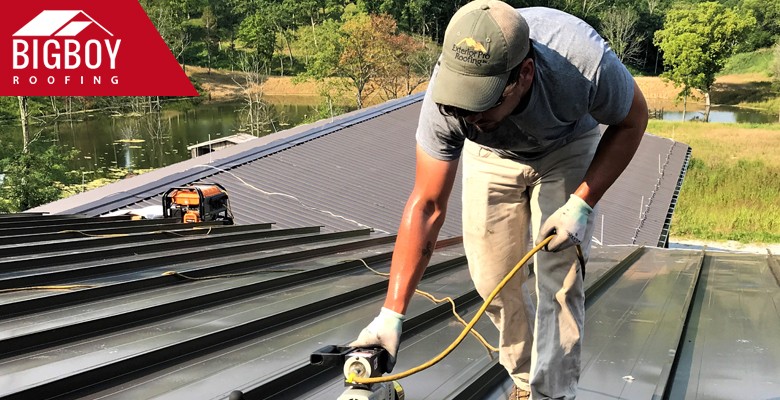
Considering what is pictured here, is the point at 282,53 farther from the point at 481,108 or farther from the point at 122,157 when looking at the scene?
the point at 481,108

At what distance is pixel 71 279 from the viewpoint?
11.6ft

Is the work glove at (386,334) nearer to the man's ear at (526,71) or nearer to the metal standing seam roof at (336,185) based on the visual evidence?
the man's ear at (526,71)

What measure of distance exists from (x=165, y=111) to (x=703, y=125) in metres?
33.6

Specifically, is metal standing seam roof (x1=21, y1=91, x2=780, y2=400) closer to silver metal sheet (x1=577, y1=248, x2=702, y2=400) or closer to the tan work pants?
silver metal sheet (x1=577, y1=248, x2=702, y2=400)

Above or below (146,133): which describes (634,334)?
above

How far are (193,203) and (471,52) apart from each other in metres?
5.54

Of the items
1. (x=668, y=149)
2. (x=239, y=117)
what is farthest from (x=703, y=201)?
(x=239, y=117)

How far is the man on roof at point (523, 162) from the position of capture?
175cm

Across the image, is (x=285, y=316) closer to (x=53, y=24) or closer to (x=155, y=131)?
(x=53, y=24)

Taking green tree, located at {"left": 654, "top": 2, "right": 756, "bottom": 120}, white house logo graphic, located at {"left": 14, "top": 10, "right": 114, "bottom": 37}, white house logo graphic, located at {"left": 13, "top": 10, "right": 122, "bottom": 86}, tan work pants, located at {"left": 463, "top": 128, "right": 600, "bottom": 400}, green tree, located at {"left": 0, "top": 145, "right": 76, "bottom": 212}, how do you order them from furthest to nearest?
green tree, located at {"left": 654, "top": 2, "right": 756, "bottom": 120}, white house logo graphic, located at {"left": 13, "top": 10, "right": 122, "bottom": 86}, white house logo graphic, located at {"left": 14, "top": 10, "right": 114, "bottom": 37}, green tree, located at {"left": 0, "top": 145, "right": 76, "bottom": 212}, tan work pants, located at {"left": 463, "top": 128, "right": 600, "bottom": 400}

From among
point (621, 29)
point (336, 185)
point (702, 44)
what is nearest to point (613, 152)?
point (336, 185)

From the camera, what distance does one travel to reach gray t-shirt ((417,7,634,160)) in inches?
76.2

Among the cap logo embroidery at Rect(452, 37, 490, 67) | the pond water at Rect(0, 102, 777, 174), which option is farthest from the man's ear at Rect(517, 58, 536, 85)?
the pond water at Rect(0, 102, 777, 174)

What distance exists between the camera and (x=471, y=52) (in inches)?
66.7
